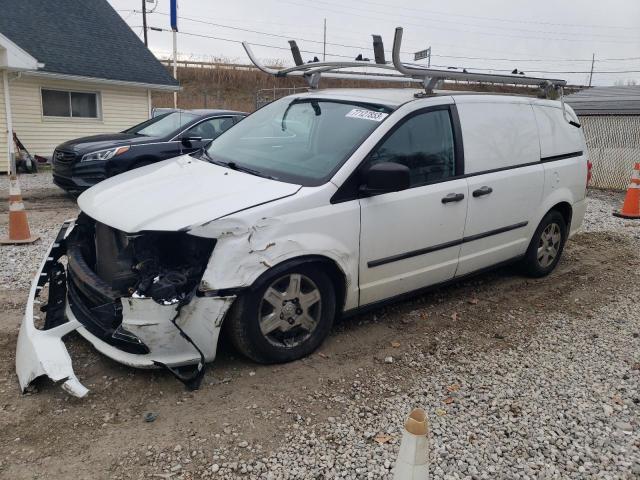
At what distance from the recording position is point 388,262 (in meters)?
3.98

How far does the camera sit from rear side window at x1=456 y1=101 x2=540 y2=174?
4.51 meters

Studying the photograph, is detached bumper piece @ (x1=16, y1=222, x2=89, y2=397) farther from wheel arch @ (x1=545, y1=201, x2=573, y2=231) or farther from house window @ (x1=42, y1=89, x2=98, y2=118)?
house window @ (x1=42, y1=89, x2=98, y2=118)

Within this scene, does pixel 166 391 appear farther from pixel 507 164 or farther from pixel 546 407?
pixel 507 164

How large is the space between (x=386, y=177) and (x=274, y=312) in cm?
114

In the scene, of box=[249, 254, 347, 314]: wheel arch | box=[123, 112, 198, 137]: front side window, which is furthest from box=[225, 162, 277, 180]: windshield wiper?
box=[123, 112, 198, 137]: front side window

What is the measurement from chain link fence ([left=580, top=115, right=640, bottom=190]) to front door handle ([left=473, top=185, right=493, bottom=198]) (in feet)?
32.8

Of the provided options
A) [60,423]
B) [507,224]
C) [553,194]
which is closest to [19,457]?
[60,423]

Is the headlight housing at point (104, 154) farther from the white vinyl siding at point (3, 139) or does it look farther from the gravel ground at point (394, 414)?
the white vinyl siding at point (3, 139)

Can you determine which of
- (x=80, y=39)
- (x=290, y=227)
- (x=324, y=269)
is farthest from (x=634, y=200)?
(x=80, y=39)

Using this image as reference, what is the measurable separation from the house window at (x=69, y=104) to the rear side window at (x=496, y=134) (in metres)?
13.6

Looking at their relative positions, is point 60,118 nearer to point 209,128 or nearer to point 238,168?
point 209,128

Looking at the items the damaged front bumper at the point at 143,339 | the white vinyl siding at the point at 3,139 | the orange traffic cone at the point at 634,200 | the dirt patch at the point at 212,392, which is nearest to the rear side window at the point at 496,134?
the dirt patch at the point at 212,392

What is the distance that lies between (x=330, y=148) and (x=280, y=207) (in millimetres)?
785

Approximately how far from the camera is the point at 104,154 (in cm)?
874
